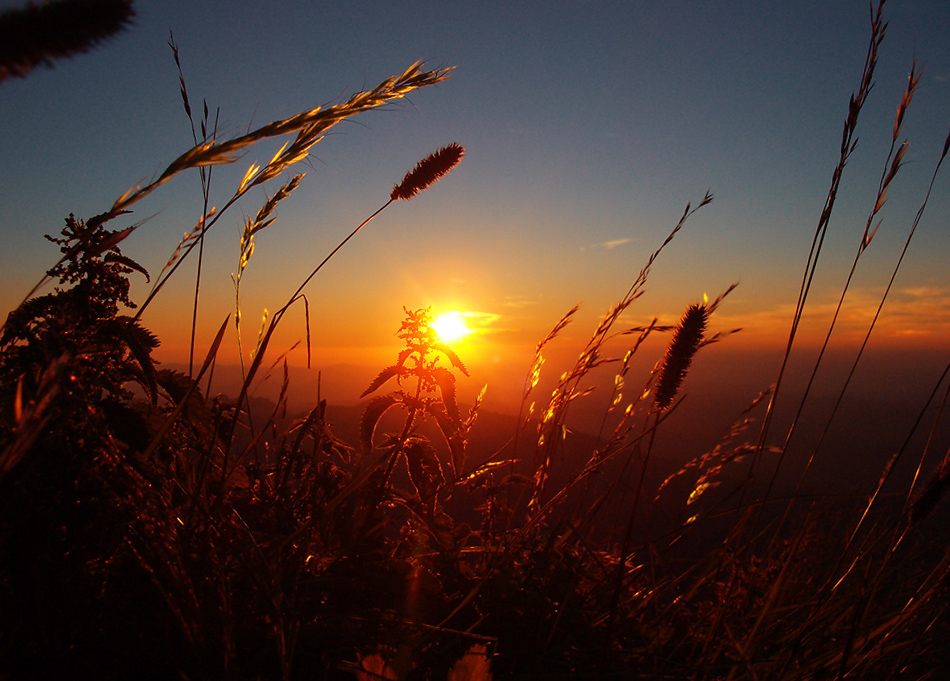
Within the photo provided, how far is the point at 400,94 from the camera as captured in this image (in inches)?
53.2

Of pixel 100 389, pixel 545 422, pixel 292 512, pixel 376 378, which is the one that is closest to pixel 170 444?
pixel 100 389

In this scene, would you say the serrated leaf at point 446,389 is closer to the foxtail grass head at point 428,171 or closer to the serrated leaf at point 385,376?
the serrated leaf at point 385,376

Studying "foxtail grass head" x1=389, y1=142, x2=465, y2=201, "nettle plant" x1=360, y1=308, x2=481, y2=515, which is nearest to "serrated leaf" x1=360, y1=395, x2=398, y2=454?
"nettle plant" x1=360, y1=308, x2=481, y2=515

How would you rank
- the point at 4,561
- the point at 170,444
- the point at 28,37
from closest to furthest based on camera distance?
the point at 28,37, the point at 4,561, the point at 170,444

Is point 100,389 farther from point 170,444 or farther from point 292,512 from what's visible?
point 292,512

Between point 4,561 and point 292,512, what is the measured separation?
0.87 meters

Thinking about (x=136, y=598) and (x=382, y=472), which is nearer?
(x=136, y=598)

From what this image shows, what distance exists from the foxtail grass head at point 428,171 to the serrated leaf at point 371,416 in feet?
2.80

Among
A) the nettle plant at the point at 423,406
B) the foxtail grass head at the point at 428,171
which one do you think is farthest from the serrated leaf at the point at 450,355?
the foxtail grass head at the point at 428,171

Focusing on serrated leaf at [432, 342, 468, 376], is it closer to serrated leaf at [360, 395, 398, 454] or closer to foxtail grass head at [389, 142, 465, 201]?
serrated leaf at [360, 395, 398, 454]

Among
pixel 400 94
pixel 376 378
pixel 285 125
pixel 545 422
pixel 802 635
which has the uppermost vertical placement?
pixel 400 94

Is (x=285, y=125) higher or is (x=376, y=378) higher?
(x=285, y=125)

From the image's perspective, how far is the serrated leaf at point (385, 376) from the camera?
1.91m

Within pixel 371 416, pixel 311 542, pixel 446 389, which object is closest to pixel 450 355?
pixel 446 389
